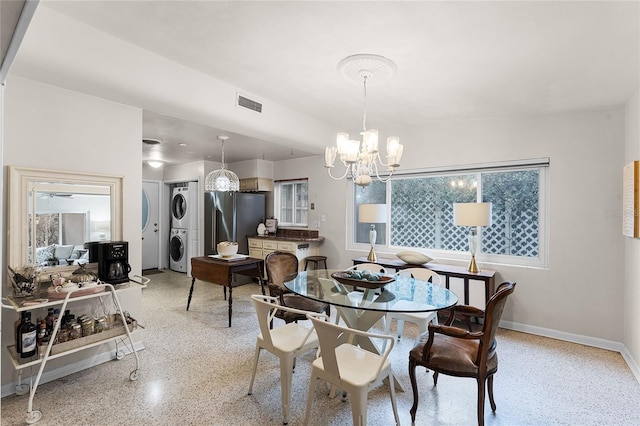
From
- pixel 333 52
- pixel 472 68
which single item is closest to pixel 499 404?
→ pixel 472 68

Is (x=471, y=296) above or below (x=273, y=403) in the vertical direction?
above

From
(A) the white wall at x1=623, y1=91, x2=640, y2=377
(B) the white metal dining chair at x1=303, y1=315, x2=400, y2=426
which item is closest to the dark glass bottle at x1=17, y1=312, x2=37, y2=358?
(B) the white metal dining chair at x1=303, y1=315, x2=400, y2=426

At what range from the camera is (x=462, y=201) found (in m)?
4.03

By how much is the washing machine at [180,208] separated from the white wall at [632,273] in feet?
21.5

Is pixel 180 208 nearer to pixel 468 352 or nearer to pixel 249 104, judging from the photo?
pixel 249 104

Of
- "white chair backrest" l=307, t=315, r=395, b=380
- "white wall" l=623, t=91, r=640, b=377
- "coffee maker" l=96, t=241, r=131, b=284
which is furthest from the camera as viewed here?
"white wall" l=623, t=91, r=640, b=377

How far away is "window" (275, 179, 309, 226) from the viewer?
579cm

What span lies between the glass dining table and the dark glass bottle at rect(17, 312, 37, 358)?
68.9 inches

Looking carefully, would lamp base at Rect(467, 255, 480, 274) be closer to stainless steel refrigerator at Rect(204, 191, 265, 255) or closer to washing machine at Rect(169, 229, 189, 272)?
stainless steel refrigerator at Rect(204, 191, 265, 255)

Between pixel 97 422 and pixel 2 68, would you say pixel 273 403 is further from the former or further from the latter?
pixel 2 68

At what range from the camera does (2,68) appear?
1.19m

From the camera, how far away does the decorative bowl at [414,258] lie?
3.93m

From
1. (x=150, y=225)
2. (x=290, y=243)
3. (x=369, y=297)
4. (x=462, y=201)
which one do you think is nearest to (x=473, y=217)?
(x=462, y=201)

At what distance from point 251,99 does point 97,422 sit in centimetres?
287
